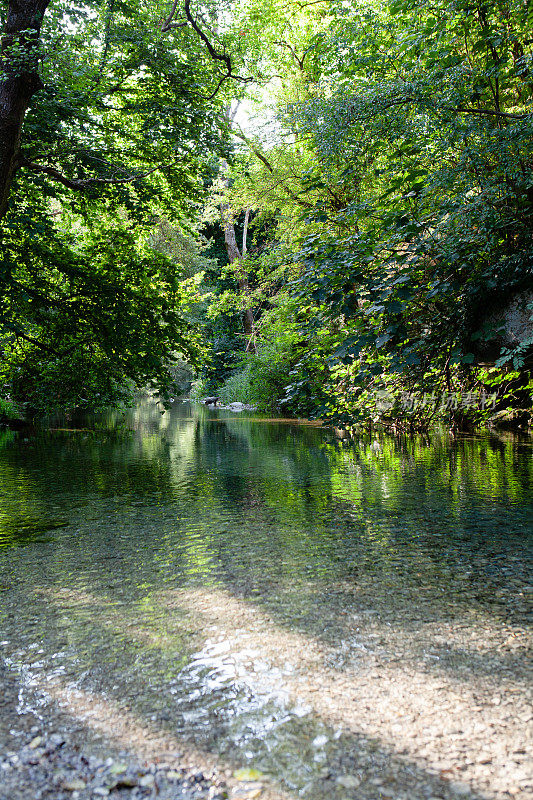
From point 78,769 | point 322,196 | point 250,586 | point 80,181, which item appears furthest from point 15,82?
point 322,196

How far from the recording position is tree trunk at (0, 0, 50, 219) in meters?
5.88

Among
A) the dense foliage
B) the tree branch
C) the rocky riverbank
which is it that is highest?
the tree branch

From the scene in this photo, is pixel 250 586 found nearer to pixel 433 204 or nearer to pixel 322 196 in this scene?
pixel 433 204

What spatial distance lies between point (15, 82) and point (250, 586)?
623cm

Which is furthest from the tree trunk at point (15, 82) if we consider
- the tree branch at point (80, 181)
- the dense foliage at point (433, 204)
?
the dense foliage at point (433, 204)

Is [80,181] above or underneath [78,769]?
above

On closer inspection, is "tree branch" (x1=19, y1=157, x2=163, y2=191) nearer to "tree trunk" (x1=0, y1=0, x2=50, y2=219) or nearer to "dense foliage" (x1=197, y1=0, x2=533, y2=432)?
"tree trunk" (x1=0, y1=0, x2=50, y2=219)

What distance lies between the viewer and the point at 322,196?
1237cm

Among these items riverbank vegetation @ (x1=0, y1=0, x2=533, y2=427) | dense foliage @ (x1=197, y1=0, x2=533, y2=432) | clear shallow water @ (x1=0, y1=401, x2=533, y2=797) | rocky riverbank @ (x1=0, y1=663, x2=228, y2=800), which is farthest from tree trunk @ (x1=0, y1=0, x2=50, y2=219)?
rocky riverbank @ (x1=0, y1=663, x2=228, y2=800)

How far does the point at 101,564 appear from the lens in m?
3.04

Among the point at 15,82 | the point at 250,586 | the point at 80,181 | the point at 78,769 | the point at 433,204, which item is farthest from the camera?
the point at 80,181

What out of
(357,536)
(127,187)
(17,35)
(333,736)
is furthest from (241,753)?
(127,187)

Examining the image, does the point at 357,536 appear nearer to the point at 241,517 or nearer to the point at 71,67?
the point at 241,517

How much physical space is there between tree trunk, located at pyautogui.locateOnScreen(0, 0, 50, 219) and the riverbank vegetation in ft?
0.09
